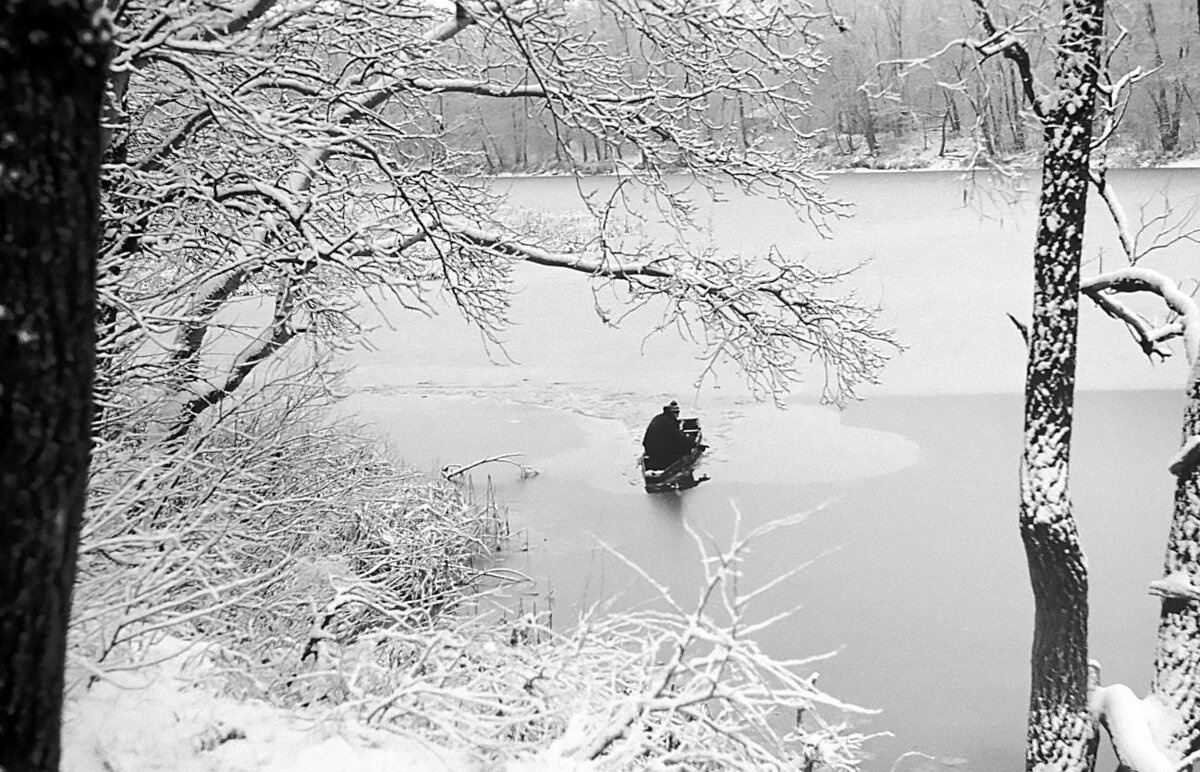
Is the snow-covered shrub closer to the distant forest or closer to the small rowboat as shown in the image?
the distant forest

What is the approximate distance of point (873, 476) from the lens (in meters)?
15.5

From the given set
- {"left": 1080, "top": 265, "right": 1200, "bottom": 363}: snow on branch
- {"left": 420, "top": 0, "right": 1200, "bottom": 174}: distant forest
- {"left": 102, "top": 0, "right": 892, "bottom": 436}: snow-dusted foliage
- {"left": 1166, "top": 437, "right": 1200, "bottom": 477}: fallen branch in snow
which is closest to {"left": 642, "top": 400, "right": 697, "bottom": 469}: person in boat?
{"left": 420, "top": 0, "right": 1200, "bottom": 174}: distant forest

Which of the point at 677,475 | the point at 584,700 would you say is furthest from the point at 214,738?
the point at 677,475

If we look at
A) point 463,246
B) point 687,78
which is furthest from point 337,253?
point 687,78

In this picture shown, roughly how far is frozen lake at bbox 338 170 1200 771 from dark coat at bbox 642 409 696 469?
0.54 metres

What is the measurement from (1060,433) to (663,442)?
29.2 feet

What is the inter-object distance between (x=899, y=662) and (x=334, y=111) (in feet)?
24.5

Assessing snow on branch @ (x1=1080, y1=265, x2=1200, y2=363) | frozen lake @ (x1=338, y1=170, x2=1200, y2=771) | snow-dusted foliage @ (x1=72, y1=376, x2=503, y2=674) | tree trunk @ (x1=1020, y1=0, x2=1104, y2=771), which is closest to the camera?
snow-dusted foliage @ (x1=72, y1=376, x2=503, y2=674)

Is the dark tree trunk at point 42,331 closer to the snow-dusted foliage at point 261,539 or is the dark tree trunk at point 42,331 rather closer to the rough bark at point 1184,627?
the snow-dusted foliage at point 261,539

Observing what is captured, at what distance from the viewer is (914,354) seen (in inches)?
888

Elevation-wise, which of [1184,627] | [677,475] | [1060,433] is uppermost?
[1060,433]

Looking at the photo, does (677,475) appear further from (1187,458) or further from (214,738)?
(214,738)

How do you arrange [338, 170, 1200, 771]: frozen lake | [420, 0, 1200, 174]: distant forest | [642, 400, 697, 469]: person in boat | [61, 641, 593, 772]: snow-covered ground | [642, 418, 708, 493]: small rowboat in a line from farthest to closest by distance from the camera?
[642, 400, 697, 469]: person in boat → [642, 418, 708, 493]: small rowboat → [338, 170, 1200, 771]: frozen lake → [420, 0, 1200, 174]: distant forest → [61, 641, 593, 772]: snow-covered ground

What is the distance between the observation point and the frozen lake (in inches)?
409
